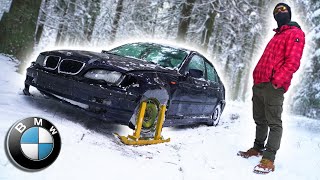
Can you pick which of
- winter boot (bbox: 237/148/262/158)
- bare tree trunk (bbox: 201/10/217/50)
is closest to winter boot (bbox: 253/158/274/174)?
winter boot (bbox: 237/148/262/158)

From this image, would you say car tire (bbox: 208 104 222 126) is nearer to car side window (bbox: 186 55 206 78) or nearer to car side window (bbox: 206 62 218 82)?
car side window (bbox: 206 62 218 82)

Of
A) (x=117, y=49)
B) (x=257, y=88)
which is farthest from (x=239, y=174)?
(x=117, y=49)

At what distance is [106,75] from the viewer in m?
4.26

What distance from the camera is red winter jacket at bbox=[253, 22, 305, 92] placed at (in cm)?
408

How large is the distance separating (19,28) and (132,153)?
6.16 metres

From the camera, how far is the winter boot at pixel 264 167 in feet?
13.3

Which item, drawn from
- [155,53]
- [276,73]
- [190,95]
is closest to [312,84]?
[190,95]

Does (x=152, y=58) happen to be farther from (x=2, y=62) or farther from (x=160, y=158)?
(x=2, y=62)

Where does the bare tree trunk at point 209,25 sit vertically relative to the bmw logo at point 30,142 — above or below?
above

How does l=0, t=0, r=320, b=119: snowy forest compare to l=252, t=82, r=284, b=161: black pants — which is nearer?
l=252, t=82, r=284, b=161: black pants

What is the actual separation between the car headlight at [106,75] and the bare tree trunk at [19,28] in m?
5.20

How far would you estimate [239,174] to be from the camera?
400 centimetres

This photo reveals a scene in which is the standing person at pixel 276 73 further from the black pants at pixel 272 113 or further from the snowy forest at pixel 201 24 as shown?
the snowy forest at pixel 201 24

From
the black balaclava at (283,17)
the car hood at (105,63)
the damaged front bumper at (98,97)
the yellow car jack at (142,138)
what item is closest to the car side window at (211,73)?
the car hood at (105,63)
